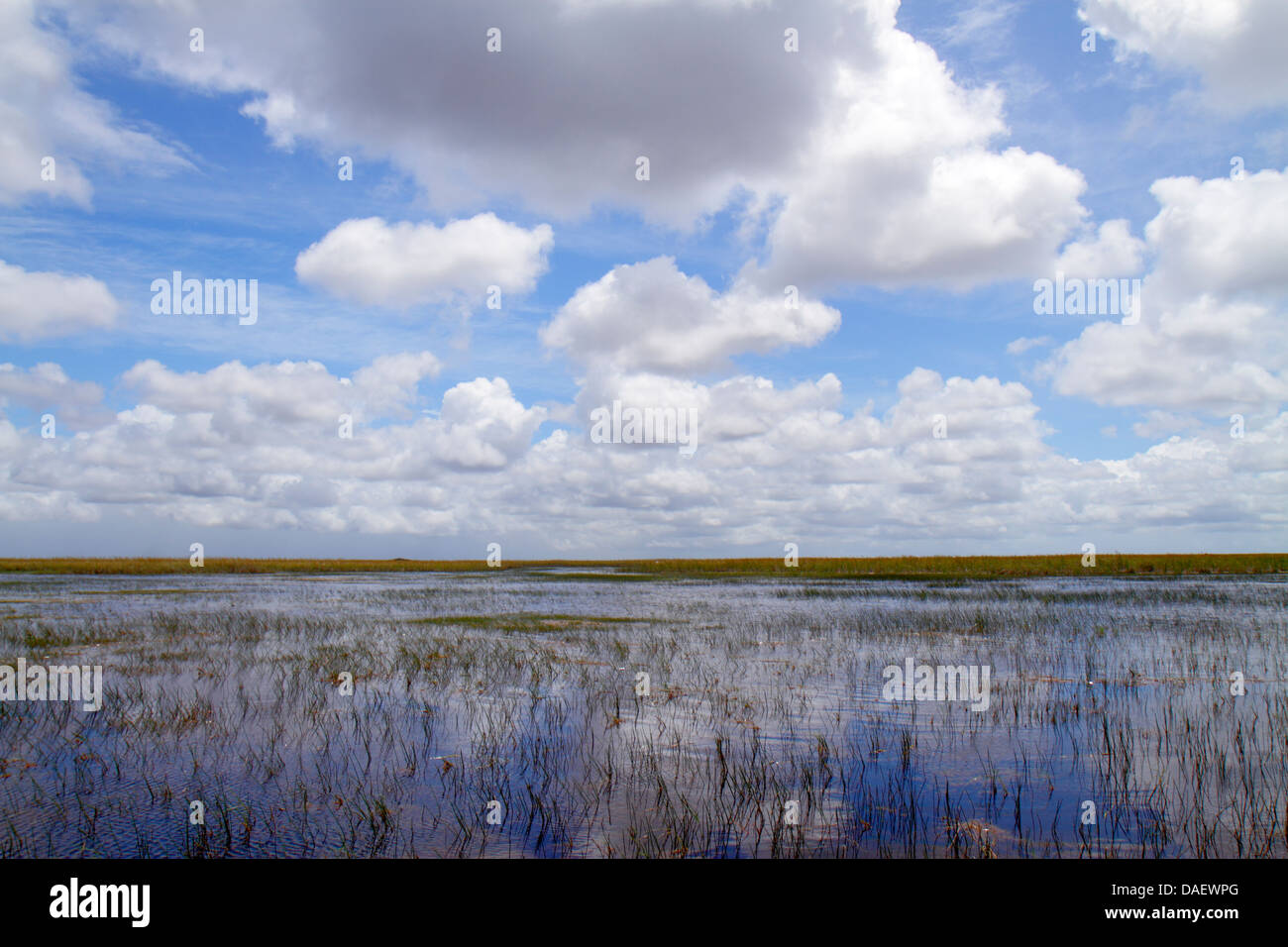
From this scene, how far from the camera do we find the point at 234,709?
1133 centimetres

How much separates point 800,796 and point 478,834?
3301 millimetres

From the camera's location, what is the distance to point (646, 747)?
9.39 m

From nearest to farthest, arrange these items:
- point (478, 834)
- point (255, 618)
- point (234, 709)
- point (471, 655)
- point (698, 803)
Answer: point (478, 834), point (698, 803), point (234, 709), point (471, 655), point (255, 618)

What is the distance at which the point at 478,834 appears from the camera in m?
6.68

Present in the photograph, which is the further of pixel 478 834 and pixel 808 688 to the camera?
pixel 808 688

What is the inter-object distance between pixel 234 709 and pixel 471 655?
5.76m

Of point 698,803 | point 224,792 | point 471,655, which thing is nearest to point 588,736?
point 698,803

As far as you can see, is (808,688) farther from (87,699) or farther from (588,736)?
(87,699)

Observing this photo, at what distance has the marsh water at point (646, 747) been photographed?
6.65 meters

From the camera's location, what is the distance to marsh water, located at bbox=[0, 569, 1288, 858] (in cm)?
665
